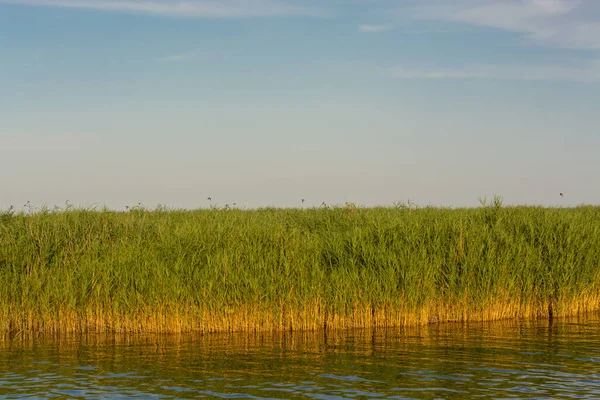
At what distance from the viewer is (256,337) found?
1499cm

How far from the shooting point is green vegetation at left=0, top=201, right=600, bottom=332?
15.5 metres

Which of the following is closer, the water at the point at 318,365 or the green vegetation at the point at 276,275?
the water at the point at 318,365

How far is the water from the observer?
34.5 feet

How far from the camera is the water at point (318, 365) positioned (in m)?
10.5

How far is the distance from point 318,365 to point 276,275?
397cm

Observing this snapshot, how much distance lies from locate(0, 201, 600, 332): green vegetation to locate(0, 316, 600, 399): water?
0.70 meters

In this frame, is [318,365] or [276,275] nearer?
[318,365]

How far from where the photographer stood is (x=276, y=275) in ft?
52.0

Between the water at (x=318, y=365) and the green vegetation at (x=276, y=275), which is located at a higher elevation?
the green vegetation at (x=276, y=275)

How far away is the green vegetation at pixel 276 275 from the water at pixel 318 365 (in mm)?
696

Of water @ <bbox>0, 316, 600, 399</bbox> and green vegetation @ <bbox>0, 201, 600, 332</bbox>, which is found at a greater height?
green vegetation @ <bbox>0, 201, 600, 332</bbox>

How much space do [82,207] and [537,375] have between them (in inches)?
549

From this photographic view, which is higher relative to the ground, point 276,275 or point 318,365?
point 276,275

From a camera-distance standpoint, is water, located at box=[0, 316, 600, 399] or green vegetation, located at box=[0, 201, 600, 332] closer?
water, located at box=[0, 316, 600, 399]
